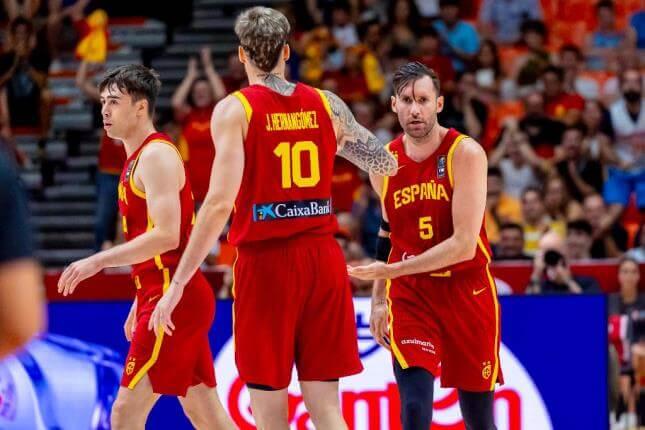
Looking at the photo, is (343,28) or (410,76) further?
(343,28)

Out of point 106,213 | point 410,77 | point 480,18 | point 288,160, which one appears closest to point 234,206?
point 288,160

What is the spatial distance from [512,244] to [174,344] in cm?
510

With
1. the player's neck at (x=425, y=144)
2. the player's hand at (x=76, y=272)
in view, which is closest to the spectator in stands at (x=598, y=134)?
the player's neck at (x=425, y=144)

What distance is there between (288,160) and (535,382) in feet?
10.2

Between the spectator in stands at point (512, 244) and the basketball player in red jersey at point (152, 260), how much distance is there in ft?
15.7

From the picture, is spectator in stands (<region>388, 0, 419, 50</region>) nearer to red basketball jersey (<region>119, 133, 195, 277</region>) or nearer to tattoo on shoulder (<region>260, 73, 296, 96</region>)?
red basketball jersey (<region>119, 133, 195, 277</region>)

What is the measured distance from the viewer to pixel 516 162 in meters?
12.8

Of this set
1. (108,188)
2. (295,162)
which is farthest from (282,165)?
(108,188)

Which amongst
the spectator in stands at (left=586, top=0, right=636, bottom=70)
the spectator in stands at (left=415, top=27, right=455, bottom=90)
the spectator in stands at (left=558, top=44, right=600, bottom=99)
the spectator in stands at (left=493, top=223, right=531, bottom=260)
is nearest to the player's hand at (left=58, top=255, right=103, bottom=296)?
the spectator in stands at (left=493, top=223, right=531, bottom=260)

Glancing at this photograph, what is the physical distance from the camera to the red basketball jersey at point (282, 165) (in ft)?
18.0

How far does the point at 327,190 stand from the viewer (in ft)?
18.5

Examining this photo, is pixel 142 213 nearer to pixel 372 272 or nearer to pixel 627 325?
pixel 372 272

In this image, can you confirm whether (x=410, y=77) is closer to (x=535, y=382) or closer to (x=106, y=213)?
(x=535, y=382)

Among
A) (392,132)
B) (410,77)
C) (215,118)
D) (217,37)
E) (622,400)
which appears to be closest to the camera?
(215,118)
